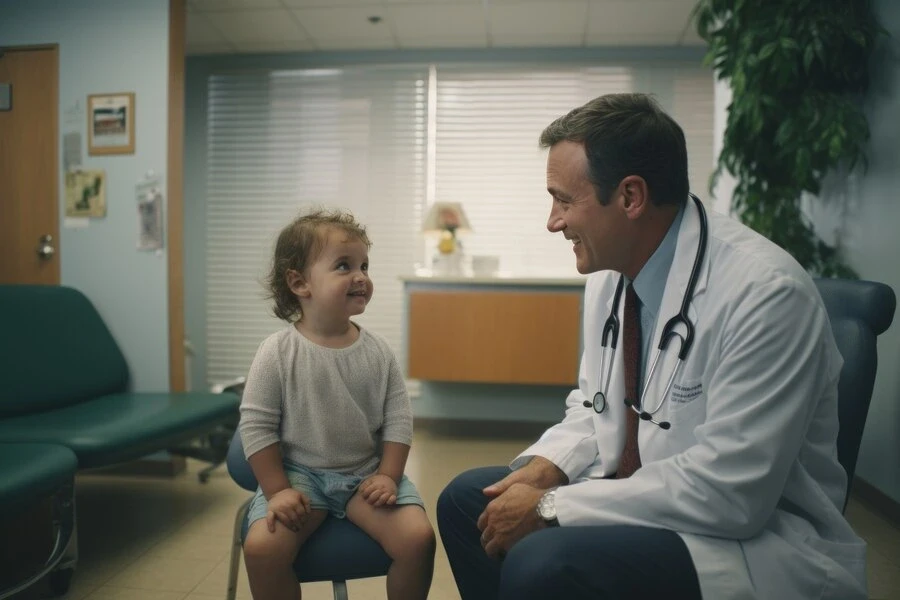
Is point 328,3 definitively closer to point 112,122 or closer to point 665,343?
point 112,122

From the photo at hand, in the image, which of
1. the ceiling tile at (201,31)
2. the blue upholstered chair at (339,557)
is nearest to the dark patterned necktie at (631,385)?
the blue upholstered chair at (339,557)

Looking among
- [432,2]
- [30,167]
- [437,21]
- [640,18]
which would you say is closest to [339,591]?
[30,167]

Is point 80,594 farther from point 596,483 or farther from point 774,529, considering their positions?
point 774,529

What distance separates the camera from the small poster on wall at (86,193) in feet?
10.1

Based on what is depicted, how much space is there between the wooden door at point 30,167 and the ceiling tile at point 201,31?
1266mm

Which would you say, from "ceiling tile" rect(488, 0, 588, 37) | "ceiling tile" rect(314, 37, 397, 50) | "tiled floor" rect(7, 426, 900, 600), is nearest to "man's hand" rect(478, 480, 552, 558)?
"tiled floor" rect(7, 426, 900, 600)

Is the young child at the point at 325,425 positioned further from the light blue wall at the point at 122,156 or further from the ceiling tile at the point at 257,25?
the ceiling tile at the point at 257,25

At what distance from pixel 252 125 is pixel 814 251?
12.7ft

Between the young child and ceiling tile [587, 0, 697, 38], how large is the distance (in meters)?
3.20

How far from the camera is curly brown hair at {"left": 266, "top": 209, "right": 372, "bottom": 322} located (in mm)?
1380

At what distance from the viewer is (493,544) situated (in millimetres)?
1113

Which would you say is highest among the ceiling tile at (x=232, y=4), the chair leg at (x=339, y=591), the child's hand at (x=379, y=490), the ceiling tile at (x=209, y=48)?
the ceiling tile at (x=232, y=4)

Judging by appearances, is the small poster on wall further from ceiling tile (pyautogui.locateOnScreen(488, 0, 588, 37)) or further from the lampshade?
ceiling tile (pyautogui.locateOnScreen(488, 0, 588, 37))

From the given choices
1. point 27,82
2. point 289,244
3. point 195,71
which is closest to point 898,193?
point 289,244
